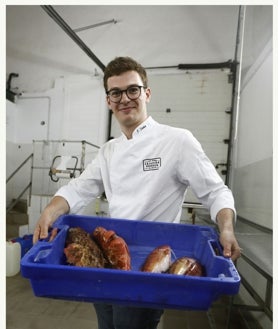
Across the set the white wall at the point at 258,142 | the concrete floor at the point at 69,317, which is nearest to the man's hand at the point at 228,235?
the white wall at the point at 258,142

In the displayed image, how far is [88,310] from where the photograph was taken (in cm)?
210

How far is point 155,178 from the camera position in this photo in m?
0.99

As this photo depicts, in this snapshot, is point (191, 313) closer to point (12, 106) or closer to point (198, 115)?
point (198, 115)

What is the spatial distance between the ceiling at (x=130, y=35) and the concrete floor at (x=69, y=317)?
3.48 metres

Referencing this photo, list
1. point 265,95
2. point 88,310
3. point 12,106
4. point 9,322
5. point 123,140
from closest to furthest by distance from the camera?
point 123,140, point 9,322, point 88,310, point 265,95, point 12,106

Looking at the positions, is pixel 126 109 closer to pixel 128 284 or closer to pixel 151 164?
pixel 151 164

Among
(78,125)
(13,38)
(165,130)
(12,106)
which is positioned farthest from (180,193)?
(13,38)

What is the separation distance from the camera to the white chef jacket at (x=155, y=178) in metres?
0.92

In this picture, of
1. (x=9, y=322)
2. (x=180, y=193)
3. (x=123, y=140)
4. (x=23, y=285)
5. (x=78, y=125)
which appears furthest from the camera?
(x=78, y=125)

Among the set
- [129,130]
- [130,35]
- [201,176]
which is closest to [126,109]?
[129,130]

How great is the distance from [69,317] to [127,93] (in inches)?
73.3

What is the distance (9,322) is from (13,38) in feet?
16.5

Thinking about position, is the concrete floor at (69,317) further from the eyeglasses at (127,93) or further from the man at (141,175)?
the eyeglasses at (127,93)

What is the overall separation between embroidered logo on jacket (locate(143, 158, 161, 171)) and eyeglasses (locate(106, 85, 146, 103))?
0.83ft
